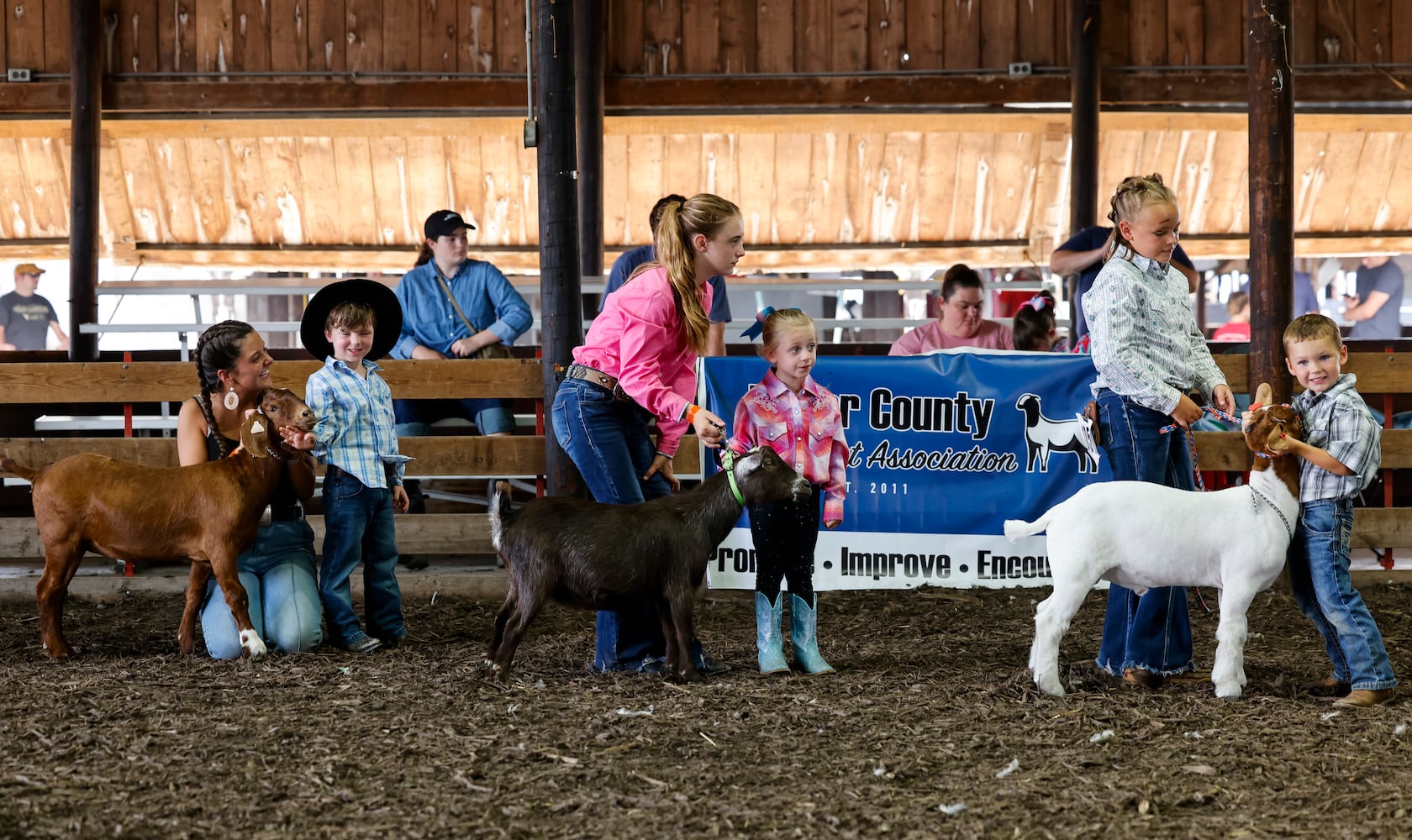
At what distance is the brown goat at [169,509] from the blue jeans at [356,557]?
11.5 inches

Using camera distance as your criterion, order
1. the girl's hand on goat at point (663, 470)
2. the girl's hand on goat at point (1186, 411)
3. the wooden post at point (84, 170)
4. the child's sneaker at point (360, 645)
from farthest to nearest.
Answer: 1. the wooden post at point (84, 170)
2. the child's sneaker at point (360, 645)
3. the girl's hand on goat at point (663, 470)
4. the girl's hand on goat at point (1186, 411)

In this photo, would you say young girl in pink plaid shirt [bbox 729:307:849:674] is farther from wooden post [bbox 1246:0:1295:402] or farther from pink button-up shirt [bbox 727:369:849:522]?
wooden post [bbox 1246:0:1295:402]

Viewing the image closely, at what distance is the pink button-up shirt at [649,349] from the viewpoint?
4.27 meters

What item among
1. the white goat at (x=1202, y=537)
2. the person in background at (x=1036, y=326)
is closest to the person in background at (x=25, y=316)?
the person in background at (x=1036, y=326)

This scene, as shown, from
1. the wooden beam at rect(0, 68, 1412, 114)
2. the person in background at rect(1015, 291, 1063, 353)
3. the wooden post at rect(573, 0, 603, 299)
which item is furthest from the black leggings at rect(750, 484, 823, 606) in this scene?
the wooden beam at rect(0, 68, 1412, 114)

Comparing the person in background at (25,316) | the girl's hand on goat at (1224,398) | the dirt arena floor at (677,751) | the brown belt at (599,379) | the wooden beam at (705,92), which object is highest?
the wooden beam at (705,92)

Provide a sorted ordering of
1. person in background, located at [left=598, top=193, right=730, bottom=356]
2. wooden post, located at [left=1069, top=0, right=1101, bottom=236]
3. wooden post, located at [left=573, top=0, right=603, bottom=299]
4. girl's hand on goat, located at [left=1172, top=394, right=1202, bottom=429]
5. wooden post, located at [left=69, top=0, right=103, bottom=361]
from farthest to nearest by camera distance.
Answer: wooden post, located at [left=1069, top=0, right=1101, bottom=236], wooden post, located at [left=573, top=0, right=603, bottom=299], wooden post, located at [left=69, top=0, right=103, bottom=361], person in background, located at [left=598, top=193, right=730, bottom=356], girl's hand on goat, located at [left=1172, top=394, right=1202, bottom=429]

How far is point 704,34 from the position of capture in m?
9.66

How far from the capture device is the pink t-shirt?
7.28 metres

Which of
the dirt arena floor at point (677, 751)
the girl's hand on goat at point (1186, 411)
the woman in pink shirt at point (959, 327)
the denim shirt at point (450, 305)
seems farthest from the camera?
the denim shirt at point (450, 305)

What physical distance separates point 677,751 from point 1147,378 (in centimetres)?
197

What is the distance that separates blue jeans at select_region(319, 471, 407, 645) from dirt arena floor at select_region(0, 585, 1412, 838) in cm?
25

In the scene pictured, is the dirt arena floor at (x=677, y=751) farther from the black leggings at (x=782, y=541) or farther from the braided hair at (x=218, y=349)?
the braided hair at (x=218, y=349)

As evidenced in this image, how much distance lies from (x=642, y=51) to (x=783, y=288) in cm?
209
